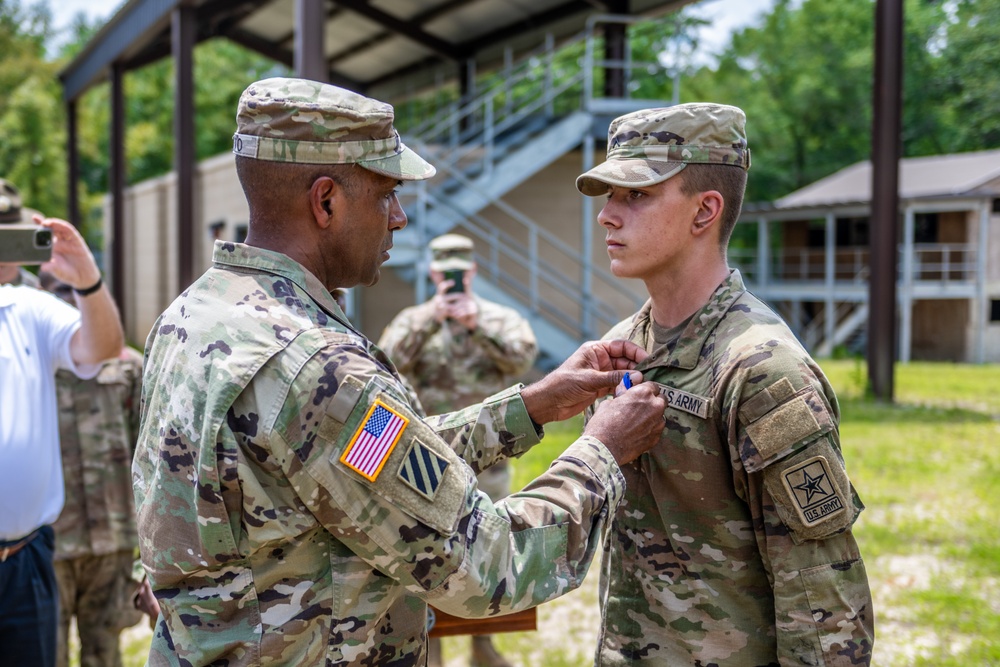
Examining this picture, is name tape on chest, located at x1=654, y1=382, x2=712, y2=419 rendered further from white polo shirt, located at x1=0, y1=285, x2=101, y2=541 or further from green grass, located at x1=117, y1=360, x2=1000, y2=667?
green grass, located at x1=117, y1=360, x2=1000, y2=667

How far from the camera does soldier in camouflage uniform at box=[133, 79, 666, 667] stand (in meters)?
1.79

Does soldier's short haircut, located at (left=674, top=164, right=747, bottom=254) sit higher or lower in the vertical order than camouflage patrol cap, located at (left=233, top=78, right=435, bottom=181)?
lower

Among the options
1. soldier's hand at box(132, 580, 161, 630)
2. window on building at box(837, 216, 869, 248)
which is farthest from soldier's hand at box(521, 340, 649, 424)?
window on building at box(837, 216, 869, 248)

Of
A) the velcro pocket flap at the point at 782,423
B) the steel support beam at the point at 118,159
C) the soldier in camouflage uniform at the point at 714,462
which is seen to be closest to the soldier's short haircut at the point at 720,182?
the soldier in camouflage uniform at the point at 714,462

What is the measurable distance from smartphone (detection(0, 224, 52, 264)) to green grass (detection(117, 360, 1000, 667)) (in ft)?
9.02

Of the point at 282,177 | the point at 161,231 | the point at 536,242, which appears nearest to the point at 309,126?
the point at 282,177

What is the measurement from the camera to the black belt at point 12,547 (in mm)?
3122

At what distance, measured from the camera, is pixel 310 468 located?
5.82 feet

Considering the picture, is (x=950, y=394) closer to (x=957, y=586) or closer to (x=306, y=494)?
(x=957, y=586)

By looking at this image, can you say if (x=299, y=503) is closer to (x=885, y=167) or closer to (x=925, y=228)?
(x=885, y=167)

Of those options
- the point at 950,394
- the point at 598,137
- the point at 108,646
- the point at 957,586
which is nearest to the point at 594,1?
the point at 598,137

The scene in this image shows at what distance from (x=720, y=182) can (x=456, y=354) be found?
11.7 ft

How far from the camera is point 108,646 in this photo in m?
4.29

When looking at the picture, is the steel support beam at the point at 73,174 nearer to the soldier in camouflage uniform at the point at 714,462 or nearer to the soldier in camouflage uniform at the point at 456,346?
the soldier in camouflage uniform at the point at 456,346
